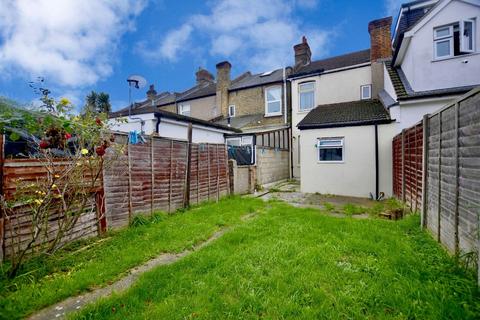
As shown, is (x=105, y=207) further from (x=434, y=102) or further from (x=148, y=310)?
(x=434, y=102)

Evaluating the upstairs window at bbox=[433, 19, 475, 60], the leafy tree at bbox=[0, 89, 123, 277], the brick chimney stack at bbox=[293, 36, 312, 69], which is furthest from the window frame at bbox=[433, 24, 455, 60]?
the leafy tree at bbox=[0, 89, 123, 277]

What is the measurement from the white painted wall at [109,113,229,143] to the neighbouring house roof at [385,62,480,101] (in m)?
8.87

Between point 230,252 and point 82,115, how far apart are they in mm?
3535

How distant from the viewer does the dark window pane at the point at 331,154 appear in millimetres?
10664

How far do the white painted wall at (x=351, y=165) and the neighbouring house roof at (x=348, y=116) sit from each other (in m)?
0.25

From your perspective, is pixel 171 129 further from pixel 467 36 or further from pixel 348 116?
pixel 467 36

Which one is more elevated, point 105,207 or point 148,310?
point 105,207

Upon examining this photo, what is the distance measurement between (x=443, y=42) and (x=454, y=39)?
33 centimetres

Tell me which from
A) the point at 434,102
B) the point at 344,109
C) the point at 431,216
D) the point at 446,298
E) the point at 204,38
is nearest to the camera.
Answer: the point at 446,298

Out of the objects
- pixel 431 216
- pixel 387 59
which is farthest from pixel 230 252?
pixel 387 59

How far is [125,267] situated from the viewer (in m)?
3.71

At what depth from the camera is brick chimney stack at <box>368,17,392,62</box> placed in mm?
12516

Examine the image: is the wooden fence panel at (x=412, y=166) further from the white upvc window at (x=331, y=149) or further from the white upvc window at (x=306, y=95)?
the white upvc window at (x=306, y=95)

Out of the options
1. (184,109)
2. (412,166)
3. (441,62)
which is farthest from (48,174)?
(184,109)
